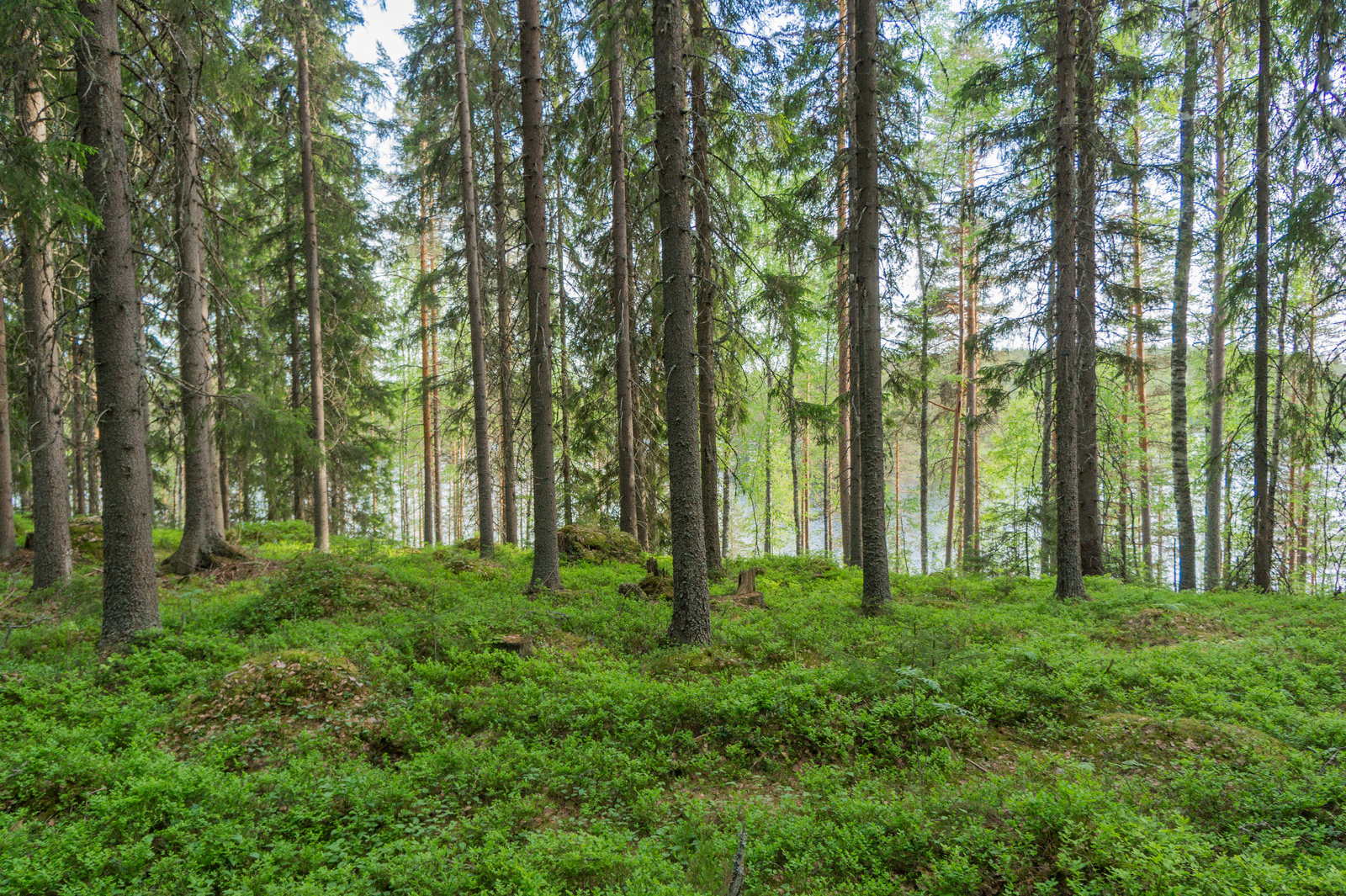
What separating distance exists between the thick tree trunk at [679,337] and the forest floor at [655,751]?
2.52ft

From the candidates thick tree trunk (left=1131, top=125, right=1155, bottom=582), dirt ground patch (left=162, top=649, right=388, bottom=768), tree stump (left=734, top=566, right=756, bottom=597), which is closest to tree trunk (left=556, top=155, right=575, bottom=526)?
tree stump (left=734, top=566, right=756, bottom=597)

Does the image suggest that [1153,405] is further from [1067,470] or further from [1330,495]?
[1067,470]

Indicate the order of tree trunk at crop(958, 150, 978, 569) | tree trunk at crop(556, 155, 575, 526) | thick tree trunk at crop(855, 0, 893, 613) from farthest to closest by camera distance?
tree trunk at crop(958, 150, 978, 569)
tree trunk at crop(556, 155, 575, 526)
thick tree trunk at crop(855, 0, 893, 613)

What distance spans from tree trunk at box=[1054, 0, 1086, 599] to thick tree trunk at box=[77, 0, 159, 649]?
46.4 feet

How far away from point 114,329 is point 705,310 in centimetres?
890

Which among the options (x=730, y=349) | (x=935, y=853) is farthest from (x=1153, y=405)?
(x=935, y=853)

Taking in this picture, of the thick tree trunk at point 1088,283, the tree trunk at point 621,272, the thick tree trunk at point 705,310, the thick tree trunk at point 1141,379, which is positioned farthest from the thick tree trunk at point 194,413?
the thick tree trunk at point 1141,379

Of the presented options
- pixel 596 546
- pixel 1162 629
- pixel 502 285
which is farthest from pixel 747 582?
pixel 502 285

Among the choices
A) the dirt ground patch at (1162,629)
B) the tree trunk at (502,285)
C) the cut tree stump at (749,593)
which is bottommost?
the dirt ground patch at (1162,629)

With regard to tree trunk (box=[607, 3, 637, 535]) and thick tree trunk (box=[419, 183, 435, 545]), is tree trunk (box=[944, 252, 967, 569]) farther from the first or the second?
thick tree trunk (box=[419, 183, 435, 545])

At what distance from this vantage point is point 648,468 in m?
16.8

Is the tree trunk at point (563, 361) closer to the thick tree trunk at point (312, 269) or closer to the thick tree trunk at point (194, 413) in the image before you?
the thick tree trunk at point (312, 269)

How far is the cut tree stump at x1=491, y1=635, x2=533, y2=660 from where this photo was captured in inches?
293

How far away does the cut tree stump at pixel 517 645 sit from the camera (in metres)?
7.44
